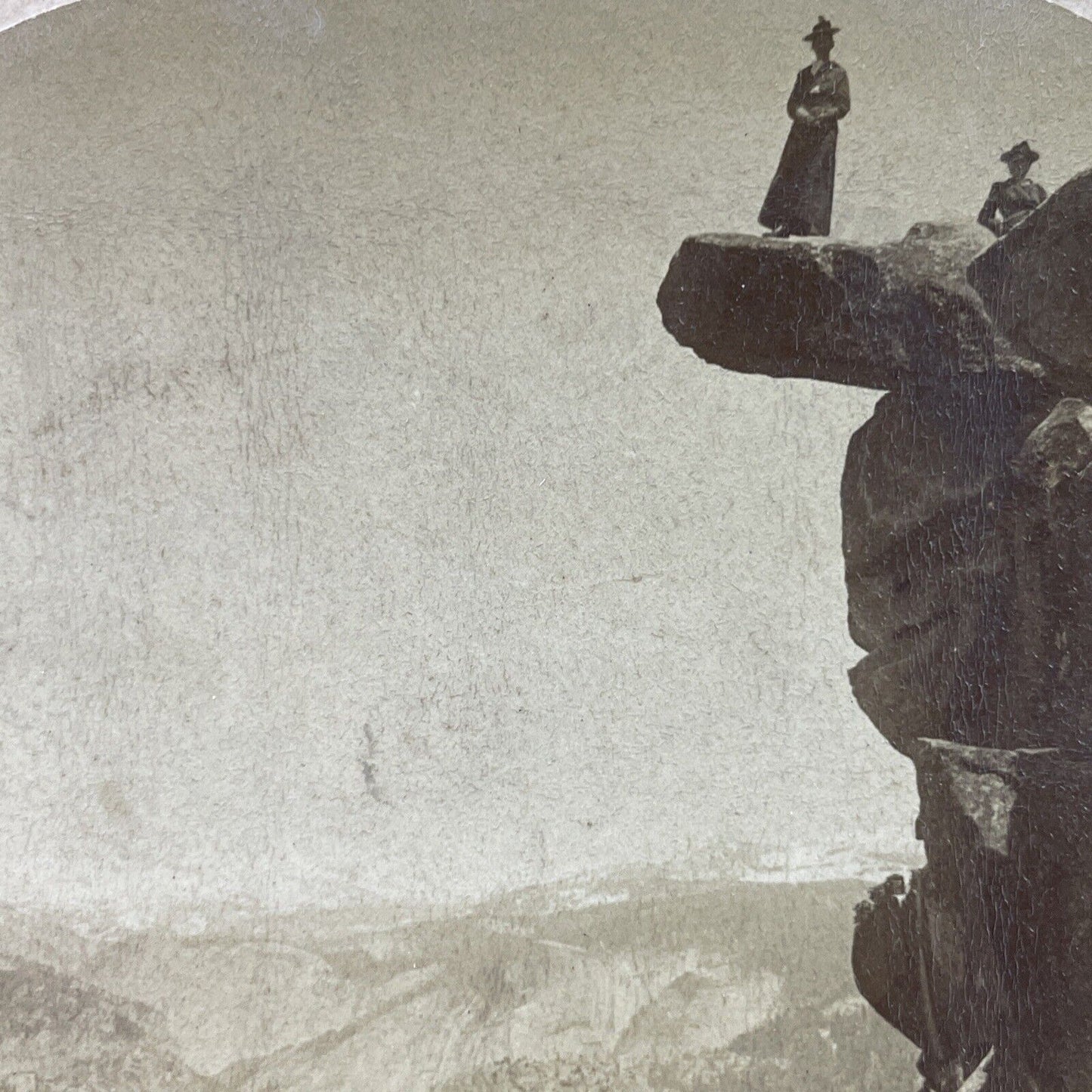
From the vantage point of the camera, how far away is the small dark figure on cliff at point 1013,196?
206 centimetres

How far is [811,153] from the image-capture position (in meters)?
2.12

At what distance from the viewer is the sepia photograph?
79.5 inches

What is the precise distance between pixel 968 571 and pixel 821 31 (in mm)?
1301

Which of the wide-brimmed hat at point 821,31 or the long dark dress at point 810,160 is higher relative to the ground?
the wide-brimmed hat at point 821,31

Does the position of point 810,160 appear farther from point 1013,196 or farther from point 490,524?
point 490,524

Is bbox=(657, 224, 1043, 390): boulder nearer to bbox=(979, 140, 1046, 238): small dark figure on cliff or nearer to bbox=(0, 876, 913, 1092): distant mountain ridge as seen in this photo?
bbox=(979, 140, 1046, 238): small dark figure on cliff

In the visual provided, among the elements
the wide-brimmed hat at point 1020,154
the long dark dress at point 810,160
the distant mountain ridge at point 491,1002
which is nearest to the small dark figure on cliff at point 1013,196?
the wide-brimmed hat at point 1020,154

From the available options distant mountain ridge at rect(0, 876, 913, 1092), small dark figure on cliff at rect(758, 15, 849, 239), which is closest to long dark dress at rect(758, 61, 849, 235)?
small dark figure on cliff at rect(758, 15, 849, 239)

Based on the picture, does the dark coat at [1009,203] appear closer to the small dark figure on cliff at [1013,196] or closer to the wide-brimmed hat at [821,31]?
the small dark figure on cliff at [1013,196]

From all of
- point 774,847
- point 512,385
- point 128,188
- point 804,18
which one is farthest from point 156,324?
point 774,847

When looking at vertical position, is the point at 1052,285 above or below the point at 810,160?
below

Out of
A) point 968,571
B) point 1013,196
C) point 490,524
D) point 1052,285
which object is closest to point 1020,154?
point 1013,196

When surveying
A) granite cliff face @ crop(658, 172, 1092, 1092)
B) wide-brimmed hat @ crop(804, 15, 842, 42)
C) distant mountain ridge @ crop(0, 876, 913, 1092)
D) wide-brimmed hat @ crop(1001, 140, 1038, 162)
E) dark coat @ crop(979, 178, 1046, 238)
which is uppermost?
wide-brimmed hat @ crop(804, 15, 842, 42)

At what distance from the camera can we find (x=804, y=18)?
2168 millimetres
